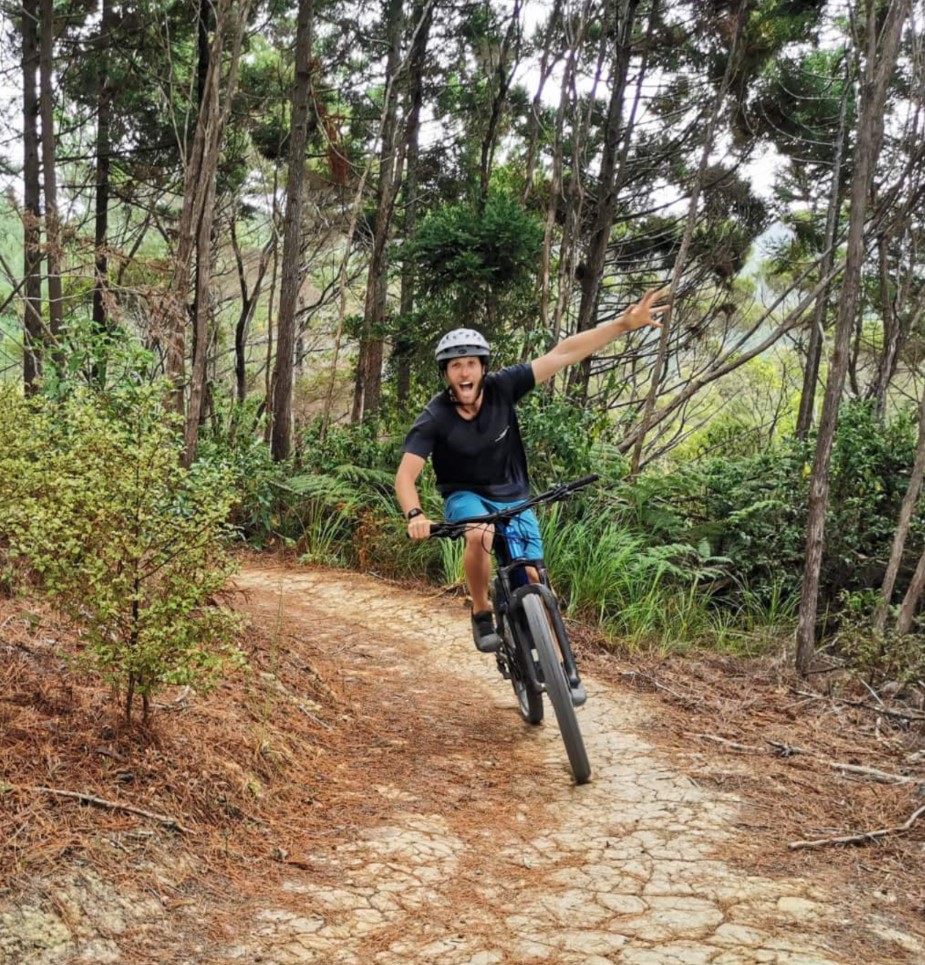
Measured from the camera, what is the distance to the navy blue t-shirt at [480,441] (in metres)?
4.88

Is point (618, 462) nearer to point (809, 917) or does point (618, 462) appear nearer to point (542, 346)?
point (542, 346)

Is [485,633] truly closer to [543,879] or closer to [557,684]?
[557,684]

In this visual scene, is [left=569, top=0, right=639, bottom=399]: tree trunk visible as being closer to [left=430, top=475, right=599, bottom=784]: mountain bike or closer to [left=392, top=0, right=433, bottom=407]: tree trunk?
[left=392, top=0, right=433, bottom=407]: tree trunk

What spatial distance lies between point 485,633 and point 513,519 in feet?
2.27

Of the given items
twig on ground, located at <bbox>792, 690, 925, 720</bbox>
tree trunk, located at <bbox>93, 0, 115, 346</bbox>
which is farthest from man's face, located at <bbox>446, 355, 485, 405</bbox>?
tree trunk, located at <bbox>93, 0, 115, 346</bbox>

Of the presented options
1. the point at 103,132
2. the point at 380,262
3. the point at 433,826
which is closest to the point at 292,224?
the point at 380,262

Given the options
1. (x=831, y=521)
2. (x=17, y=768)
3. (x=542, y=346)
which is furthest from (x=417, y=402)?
(x=17, y=768)

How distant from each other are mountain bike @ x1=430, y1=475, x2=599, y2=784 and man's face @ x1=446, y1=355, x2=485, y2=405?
0.65 meters

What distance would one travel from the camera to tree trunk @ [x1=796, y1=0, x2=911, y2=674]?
5512mm

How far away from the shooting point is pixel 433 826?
3.79m

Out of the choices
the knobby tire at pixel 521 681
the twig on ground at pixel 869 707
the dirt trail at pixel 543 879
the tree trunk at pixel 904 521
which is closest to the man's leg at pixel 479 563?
the knobby tire at pixel 521 681

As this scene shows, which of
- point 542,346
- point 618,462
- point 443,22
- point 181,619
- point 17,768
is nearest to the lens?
point 17,768

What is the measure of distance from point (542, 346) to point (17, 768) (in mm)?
7407

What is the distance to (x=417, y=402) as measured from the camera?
11.2 meters
